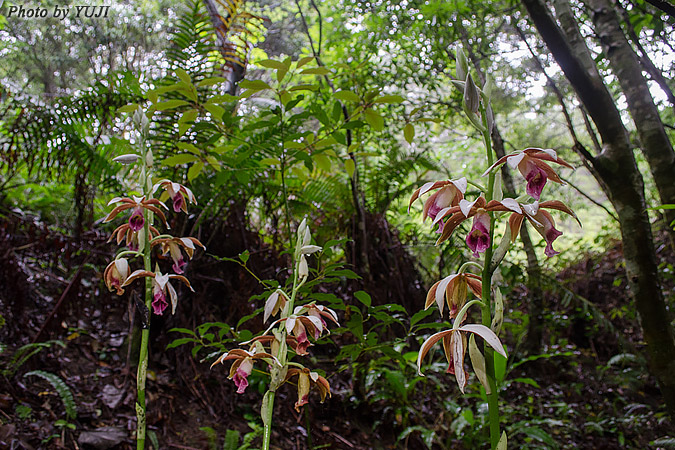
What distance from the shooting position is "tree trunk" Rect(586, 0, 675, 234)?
2.07 metres

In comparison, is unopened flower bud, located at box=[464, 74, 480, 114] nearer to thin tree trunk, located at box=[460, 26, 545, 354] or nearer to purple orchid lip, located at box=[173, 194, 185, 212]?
purple orchid lip, located at box=[173, 194, 185, 212]

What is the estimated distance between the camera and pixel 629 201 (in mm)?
1959

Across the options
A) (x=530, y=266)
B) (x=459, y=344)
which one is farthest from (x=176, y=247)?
(x=530, y=266)

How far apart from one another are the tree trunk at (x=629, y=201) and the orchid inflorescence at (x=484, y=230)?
55.7 inches

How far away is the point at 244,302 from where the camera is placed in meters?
2.40

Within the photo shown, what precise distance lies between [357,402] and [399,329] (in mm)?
751

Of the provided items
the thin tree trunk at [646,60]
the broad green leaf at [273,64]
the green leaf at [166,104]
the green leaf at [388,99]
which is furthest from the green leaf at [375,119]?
the thin tree trunk at [646,60]

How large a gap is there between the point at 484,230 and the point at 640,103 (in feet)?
7.39

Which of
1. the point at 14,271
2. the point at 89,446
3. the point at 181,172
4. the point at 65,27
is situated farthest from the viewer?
the point at 65,27

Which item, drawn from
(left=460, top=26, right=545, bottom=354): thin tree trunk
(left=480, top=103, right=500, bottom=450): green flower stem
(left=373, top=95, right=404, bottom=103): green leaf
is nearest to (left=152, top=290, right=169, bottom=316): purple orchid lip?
(left=480, top=103, right=500, bottom=450): green flower stem

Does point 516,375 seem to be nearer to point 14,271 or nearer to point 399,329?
point 399,329

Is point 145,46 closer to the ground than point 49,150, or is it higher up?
higher up

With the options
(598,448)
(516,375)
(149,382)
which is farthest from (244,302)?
(516,375)

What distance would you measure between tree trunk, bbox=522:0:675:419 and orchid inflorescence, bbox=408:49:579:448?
1.41 meters
